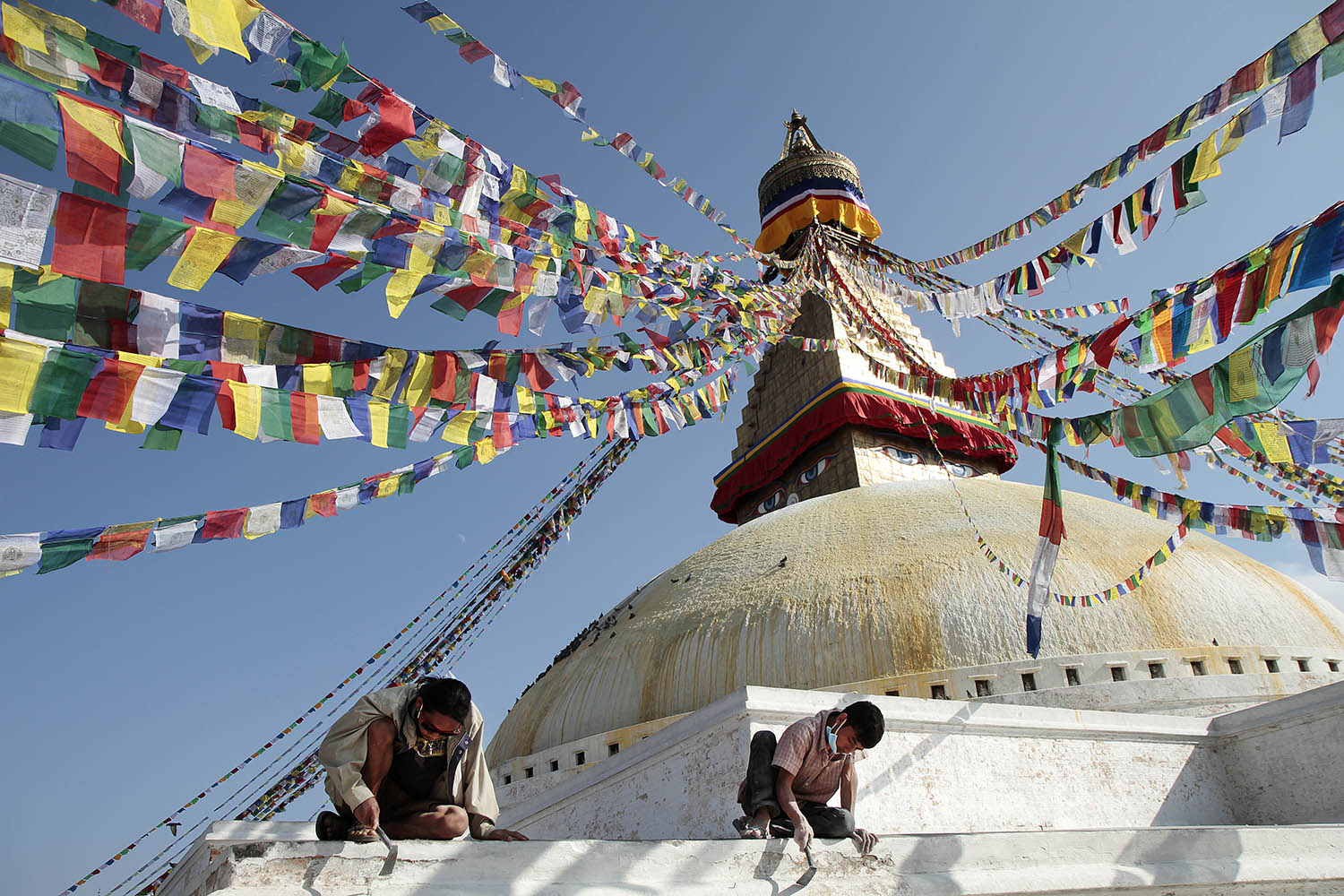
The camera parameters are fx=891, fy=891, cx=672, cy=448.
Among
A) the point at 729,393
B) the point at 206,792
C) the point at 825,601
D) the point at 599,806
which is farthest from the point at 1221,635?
the point at 206,792

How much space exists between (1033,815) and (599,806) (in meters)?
2.69

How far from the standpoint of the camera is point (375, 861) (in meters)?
2.52

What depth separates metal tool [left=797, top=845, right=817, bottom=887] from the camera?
3053 millimetres

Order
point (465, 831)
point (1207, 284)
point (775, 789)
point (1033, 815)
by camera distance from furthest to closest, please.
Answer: point (1033, 815) → point (1207, 284) → point (775, 789) → point (465, 831)

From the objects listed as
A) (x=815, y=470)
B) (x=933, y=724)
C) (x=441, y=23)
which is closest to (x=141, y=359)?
(x=441, y=23)

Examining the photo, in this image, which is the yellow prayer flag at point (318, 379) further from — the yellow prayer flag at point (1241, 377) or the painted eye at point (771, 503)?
the painted eye at point (771, 503)

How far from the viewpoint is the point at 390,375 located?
4.08 metres

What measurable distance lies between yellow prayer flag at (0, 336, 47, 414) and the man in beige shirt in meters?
1.54

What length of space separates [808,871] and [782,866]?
94mm

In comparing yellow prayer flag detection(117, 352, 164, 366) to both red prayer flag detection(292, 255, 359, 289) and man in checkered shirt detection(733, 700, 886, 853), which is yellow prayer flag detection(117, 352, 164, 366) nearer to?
red prayer flag detection(292, 255, 359, 289)

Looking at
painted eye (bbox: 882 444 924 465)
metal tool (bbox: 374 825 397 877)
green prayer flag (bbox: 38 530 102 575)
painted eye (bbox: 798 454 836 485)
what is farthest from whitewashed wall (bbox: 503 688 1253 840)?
painted eye (bbox: 798 454 836 485)

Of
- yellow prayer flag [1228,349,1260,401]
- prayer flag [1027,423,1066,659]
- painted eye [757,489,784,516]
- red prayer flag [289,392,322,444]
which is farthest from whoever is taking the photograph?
painted eye [757,489,784,516]

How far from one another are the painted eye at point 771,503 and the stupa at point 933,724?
9.50 feet

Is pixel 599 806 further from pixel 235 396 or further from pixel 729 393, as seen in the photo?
pixel 235 396
